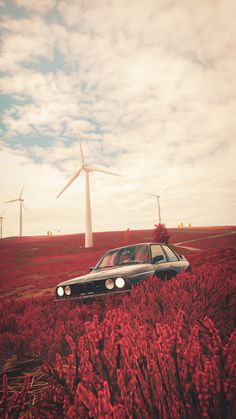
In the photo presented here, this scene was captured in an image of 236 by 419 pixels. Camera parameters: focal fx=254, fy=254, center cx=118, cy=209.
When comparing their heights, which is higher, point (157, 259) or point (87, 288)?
point (157, 259)

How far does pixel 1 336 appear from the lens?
4512 mm

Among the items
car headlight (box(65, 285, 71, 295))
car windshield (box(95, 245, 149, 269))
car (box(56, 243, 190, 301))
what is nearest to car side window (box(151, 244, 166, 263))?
car (box(56, 243, 190, 301))

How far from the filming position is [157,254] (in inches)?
235

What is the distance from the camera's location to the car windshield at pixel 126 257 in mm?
5758

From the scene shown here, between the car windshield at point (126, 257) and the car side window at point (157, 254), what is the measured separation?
0.15 metres

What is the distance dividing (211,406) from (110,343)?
795 mm

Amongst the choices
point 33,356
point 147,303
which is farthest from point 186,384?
point 33,356

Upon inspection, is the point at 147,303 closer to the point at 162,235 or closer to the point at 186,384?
the point at 186,384

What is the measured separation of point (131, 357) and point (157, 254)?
424 centimetres

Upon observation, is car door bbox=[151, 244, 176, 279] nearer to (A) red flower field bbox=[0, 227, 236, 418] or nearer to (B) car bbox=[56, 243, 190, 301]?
(B) car bbox=[56, 243, 190, 301]

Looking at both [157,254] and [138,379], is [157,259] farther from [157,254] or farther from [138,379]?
[138,379]

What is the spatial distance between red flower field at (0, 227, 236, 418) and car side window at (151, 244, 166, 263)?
0.75 metres

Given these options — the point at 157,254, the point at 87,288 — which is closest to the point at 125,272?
the point at 87,288

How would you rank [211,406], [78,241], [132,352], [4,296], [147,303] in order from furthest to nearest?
[78,241], [4,296], [147,303], [132,352], [211,406]
